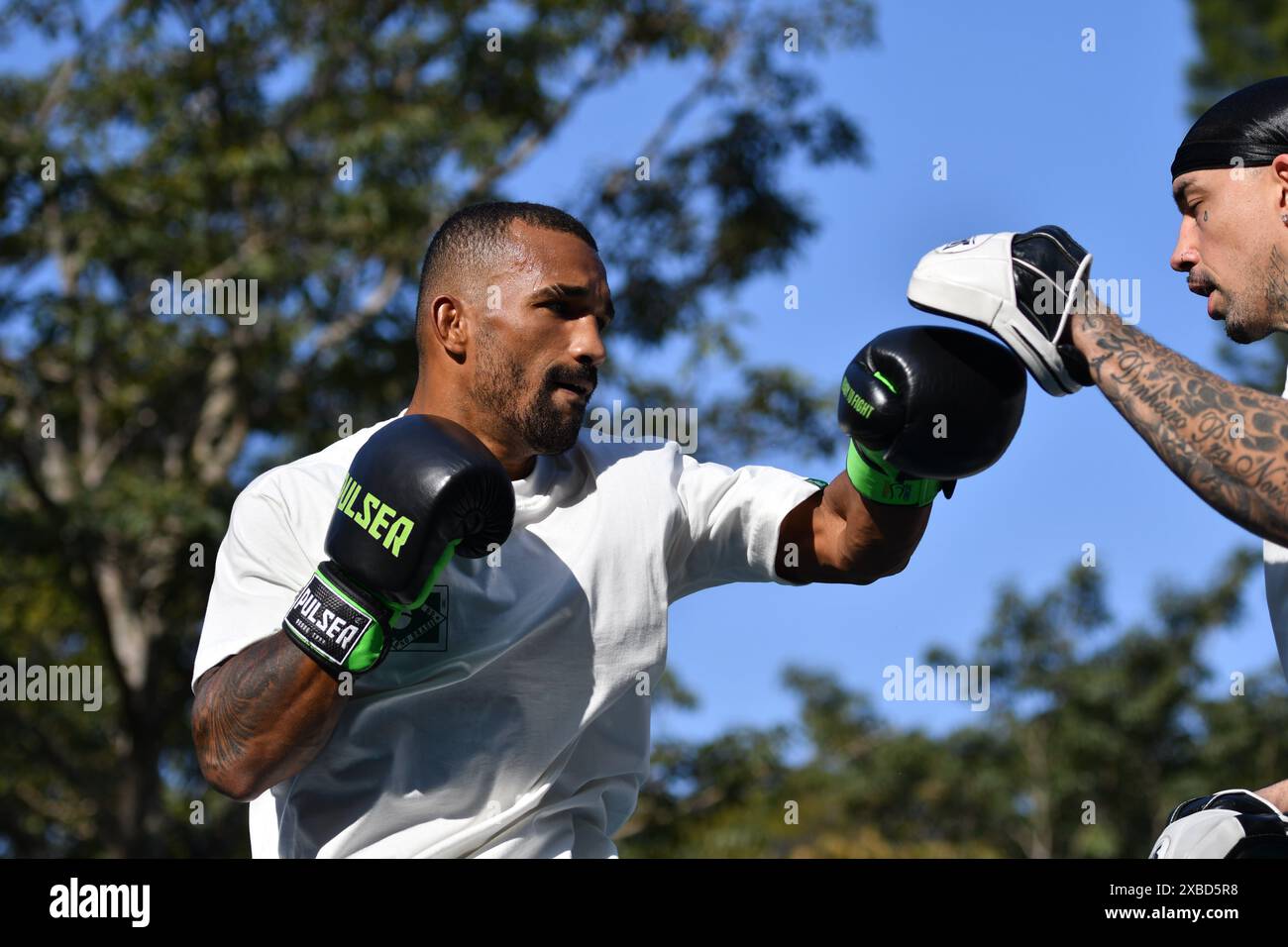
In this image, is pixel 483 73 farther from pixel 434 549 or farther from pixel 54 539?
pixel 434 549

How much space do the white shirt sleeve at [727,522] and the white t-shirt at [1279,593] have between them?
39.3 inches

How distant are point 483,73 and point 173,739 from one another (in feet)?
18.3

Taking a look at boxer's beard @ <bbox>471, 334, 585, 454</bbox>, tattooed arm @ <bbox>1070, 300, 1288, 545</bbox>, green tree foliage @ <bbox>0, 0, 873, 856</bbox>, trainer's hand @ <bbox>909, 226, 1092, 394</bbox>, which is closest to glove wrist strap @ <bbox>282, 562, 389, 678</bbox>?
boxer's beard @ <bbox>471, 334, 585, 454</bbox>

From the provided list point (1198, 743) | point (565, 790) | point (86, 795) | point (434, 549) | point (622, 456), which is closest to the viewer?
point (434, 549)

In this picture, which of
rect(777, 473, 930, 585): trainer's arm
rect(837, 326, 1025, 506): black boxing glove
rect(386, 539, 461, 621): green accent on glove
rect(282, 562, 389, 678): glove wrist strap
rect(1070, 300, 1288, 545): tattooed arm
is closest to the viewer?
rect(1070, 300, 1288, 545): tattooed arm

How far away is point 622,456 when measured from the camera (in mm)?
3404

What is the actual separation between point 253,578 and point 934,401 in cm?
139

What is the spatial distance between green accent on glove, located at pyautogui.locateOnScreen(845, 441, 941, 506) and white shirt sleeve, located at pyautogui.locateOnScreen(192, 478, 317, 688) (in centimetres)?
116

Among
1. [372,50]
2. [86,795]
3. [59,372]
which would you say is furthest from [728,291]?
[86,795]

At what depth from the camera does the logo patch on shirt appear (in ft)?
9.58

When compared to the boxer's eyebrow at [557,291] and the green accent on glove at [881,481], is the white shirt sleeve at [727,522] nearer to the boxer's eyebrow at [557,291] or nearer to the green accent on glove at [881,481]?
the green accent on glove at [881,481]

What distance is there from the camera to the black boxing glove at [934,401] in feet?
10.2

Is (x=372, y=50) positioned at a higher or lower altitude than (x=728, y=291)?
higher

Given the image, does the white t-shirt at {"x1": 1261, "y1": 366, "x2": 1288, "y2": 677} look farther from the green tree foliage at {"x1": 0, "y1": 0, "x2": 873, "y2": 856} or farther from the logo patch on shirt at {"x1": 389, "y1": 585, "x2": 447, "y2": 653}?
the green tree foliage at {"x1": 0, "y1": 0, "x2": 873, "y2": 856}
